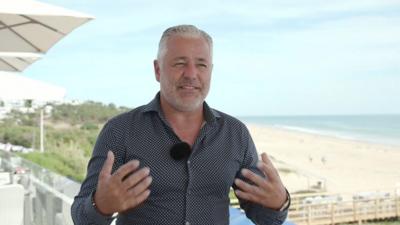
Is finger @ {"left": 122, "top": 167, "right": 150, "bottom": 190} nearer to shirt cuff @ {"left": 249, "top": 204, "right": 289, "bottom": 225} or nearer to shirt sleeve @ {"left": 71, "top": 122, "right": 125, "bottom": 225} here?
shirt sleeve @ {"left": 71, "top": 122, "right": 125, "bottom": 225}

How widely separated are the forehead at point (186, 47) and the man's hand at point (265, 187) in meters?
0.32

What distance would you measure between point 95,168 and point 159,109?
9.1 inches

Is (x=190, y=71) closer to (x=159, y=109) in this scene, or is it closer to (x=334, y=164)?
(x=159, y=109)

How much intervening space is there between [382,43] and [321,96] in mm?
13914

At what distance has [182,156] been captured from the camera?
1373 millimetres

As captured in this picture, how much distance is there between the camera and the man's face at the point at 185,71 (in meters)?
1.36

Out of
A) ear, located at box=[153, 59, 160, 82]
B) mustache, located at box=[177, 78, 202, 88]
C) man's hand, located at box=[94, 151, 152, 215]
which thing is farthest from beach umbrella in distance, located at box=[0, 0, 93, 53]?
man's hand, located at box=[94, 151, 152, 215]

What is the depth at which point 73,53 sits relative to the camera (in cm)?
4956

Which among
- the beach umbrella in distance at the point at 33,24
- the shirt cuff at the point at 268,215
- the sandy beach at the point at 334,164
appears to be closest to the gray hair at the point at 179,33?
the shirt cuff at the point at 268,215

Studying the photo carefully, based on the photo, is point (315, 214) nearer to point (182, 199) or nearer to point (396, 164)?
point (182, 199)

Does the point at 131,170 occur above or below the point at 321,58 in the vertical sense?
below

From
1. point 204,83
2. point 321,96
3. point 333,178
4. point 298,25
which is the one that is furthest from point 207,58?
point 321,96

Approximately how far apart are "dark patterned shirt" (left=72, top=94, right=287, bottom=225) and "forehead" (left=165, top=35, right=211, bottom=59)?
16 cm

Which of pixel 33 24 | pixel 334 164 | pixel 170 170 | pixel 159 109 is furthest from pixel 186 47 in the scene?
pixel 334 164
